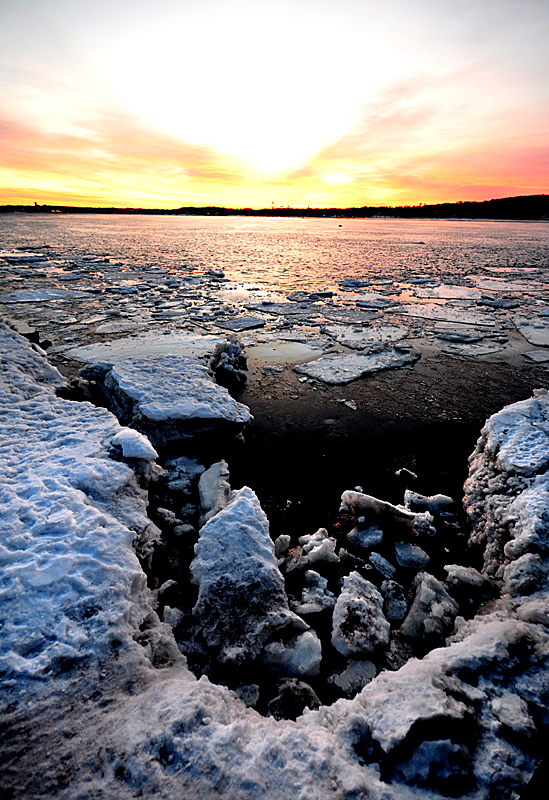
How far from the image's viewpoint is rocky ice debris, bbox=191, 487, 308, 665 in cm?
146

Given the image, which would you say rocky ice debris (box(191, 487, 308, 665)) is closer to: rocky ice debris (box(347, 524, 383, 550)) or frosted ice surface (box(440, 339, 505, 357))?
rocky ice debris (box(347, 524, 383, 550))

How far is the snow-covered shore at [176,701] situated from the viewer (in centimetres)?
90

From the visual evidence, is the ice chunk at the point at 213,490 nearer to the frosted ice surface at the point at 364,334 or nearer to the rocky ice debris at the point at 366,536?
the rocky ice debris at the point at 366,536

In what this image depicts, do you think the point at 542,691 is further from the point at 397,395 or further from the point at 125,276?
the point at 125,276

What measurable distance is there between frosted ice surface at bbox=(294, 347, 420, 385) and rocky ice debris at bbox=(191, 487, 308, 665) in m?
2.79

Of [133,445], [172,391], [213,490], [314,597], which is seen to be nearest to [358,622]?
[314,597]

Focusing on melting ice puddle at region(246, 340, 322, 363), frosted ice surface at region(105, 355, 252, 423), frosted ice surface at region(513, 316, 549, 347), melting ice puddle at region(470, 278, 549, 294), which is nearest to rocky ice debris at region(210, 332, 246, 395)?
frosted ice surface at region(105, 355, 252, 423)

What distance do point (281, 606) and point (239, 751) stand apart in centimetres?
63

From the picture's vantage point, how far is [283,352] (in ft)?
17.0

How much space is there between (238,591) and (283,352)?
3967mm

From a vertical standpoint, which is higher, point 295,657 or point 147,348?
point 147,348

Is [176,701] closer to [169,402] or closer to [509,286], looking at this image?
[169,402]

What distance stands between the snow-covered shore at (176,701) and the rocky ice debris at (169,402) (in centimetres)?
113

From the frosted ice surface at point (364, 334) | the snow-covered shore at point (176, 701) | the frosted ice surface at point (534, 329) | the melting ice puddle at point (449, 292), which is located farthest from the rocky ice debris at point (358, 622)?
the melting ice puddle at point (449, 292)
